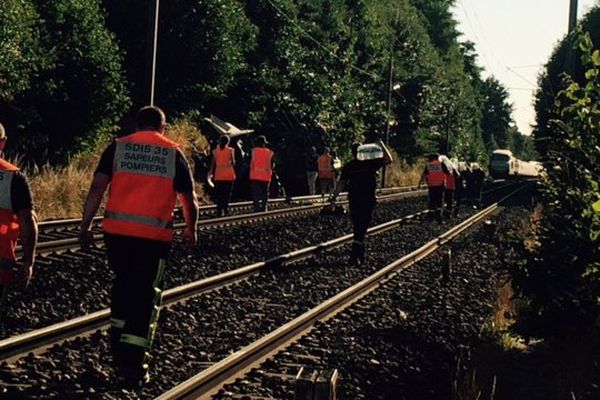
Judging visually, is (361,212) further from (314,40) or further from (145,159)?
(314,40)

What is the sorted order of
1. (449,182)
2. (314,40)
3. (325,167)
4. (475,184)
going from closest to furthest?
(449,182)
(325,167)
(475,184)
(314,40)

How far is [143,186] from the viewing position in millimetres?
6734

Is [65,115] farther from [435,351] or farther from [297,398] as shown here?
[297,398]

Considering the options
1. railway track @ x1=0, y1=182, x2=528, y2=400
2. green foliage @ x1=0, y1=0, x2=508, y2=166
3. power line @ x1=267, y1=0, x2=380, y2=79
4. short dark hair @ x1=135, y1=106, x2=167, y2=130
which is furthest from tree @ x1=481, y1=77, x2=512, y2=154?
short dark hair @ x1=135, y1=106, x2=167, y2=130

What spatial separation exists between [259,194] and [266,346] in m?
13.5

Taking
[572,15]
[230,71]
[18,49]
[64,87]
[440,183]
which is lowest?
[440,183]

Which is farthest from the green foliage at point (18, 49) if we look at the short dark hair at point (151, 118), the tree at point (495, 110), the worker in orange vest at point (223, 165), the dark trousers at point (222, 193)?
the tree at point (495, 110)

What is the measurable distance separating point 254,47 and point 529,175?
61431mm

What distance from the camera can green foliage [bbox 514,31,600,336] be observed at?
28.1 ft

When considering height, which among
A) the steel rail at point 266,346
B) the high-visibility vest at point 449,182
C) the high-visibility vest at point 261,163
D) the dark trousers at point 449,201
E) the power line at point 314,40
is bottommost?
the steel rail at point 266,346

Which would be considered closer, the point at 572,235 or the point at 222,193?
the point at 572,235

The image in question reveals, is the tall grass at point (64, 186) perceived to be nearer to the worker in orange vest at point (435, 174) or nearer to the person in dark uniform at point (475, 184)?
the worker in orange vest at point (435, 174)

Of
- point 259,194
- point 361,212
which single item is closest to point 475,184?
point 259,194

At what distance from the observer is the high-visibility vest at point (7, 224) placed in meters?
5.37
